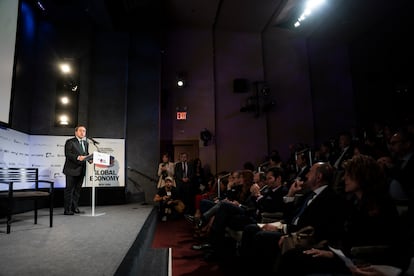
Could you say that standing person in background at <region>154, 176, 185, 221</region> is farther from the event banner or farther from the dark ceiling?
the dark ceiling

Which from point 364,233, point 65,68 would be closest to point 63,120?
point 65,68

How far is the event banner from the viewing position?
4312 mm

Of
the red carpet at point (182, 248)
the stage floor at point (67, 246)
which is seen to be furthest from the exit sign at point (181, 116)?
the stage floor at point (67, 246)

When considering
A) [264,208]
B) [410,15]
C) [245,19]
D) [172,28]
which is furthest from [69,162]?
[410,15]

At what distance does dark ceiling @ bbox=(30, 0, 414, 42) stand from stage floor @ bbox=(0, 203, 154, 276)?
405cm

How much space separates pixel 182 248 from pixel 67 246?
4.77 ft

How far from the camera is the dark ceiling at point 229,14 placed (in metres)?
5.38

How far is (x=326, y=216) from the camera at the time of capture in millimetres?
1761

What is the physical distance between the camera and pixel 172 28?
7.40m

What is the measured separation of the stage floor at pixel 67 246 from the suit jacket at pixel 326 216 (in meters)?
1.29

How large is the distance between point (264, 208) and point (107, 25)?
5.26 m

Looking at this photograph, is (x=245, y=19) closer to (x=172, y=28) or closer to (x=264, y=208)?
(x=172, y=28)

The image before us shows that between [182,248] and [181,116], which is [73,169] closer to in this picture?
[182,248]

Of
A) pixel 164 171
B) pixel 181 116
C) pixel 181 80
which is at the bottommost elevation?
pixel 164 171
